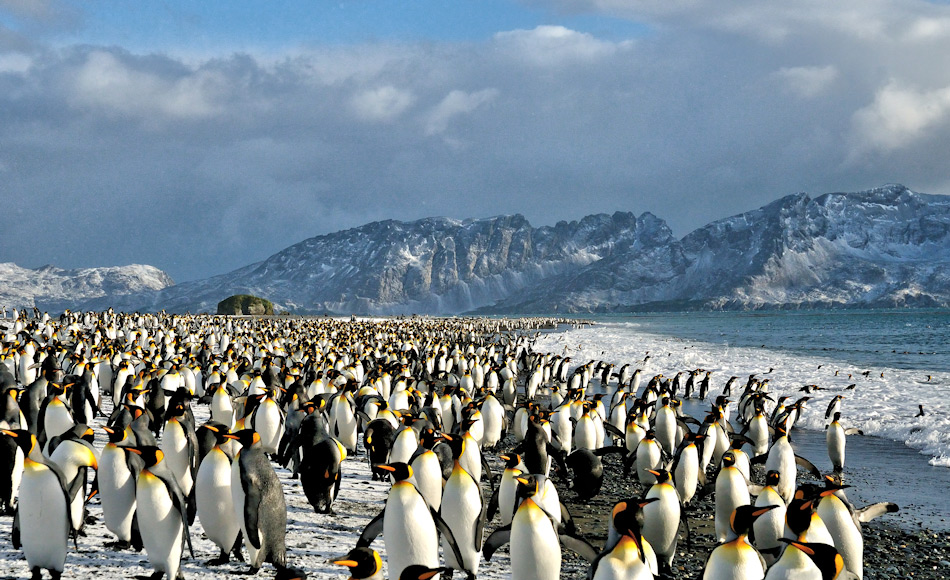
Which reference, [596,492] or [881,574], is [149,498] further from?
[881,574]

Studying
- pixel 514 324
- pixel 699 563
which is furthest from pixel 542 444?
pixel 514 324

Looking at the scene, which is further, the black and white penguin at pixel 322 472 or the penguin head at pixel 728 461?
the black and white penguin at pixel 322 472

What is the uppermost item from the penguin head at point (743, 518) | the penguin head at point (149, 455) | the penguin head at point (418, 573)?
the penguin head at point (149, 455)

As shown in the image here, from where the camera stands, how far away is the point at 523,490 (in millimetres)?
4801

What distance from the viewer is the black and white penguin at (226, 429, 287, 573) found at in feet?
16.9

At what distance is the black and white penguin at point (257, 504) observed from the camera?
5.14 m

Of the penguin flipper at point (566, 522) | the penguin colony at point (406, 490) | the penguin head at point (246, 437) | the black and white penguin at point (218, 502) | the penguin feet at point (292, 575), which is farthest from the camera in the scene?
the penguin flipper at point (566, 522)

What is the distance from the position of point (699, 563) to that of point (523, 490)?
95.8 inches

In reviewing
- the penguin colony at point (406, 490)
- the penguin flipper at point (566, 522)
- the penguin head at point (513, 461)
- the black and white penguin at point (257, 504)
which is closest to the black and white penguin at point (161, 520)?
the penguin colony at point (406, 490)

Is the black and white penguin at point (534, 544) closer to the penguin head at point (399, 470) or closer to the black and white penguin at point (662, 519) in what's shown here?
the penguin head at point (399, 470)

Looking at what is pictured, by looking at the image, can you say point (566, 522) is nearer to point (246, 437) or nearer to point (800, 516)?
point (800, 516)

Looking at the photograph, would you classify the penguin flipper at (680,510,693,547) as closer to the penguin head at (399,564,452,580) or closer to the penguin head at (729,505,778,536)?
the penguin head at (729,505,778,536)

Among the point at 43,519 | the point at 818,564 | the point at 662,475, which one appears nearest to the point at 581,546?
the point at 662,475

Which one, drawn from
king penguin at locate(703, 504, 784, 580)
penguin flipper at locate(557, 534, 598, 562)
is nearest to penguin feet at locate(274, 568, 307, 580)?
penguin flipper at locate(557, 534, 598, 562)
